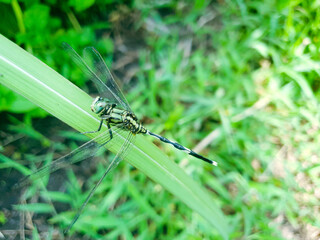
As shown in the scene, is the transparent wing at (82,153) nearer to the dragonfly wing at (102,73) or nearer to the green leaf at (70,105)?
the green leaf at (70,105)

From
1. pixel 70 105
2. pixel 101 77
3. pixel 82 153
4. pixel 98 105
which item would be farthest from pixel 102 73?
pixel 82 153

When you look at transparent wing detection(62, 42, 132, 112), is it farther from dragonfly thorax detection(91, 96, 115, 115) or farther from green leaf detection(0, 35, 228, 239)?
green leaf detection(0, 35, 228, 239)

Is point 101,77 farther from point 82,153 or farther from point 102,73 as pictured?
point 82,153

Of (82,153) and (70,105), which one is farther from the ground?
(70,105)

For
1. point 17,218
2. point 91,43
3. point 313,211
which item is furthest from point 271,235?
point 91,43

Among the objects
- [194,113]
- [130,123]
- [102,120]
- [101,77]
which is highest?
[101,77]

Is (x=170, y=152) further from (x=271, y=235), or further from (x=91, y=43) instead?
(x=91, y=43)

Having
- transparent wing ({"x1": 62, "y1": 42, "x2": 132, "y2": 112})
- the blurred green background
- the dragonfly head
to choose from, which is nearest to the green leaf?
the dragonfly head

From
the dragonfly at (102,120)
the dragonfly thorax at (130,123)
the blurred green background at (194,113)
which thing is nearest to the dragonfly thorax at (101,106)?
the dragonfly at (102,120)
